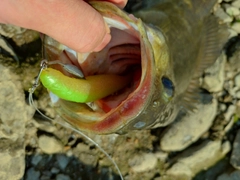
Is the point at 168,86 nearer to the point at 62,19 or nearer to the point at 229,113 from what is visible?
the point at 62,19

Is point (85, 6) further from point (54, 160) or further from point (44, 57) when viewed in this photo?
point (54, 160)

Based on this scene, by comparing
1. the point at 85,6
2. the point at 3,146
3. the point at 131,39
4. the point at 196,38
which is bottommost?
the point at 3,146

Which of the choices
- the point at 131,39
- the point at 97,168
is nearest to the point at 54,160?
the point at 97,168

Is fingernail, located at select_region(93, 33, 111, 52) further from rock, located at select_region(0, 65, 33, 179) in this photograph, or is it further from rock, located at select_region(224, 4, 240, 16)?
rock, located at select_region(224, 4, 240, 16)

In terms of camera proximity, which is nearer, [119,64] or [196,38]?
[119,64]

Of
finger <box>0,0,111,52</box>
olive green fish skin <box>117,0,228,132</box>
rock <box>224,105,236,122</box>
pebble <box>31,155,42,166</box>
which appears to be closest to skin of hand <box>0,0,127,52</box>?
finger <box>0,0,111,52</box>

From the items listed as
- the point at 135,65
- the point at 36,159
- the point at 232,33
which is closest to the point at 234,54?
the point at 232,33
